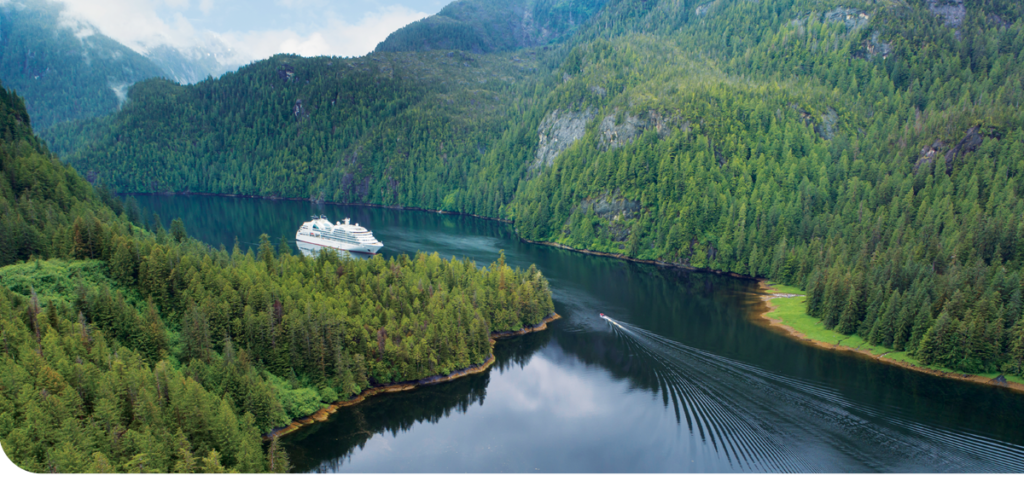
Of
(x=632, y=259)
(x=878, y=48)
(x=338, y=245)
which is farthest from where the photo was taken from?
Answer: (x=878, y=48)

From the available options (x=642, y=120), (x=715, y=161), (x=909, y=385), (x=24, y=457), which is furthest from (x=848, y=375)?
(x=642, y=120)

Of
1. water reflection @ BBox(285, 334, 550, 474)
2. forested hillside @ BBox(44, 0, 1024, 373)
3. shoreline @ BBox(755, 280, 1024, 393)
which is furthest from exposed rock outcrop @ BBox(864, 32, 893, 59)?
water reflection @ BBox(285, 334, 550, 474)

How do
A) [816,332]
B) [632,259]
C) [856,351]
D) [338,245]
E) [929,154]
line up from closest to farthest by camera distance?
[856,351], [816,332], [929,154], [338,245], [632,259]

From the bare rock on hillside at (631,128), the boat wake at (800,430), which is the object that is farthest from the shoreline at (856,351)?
the bare rock on hillside at (631,128)

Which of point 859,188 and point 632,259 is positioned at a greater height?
point 859,188

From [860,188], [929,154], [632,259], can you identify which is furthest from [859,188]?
[632,259]

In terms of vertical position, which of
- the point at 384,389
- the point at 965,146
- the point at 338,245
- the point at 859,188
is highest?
the point at 965,146

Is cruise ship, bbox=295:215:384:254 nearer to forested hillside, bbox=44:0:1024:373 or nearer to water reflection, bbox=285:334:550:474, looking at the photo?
forested hillside, bbox=44:0:1024:373

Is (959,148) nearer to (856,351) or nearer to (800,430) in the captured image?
(856,351)
